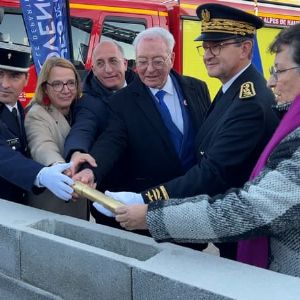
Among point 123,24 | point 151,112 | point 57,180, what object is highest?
point 123,24

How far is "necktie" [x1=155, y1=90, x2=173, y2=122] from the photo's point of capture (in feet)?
8.06

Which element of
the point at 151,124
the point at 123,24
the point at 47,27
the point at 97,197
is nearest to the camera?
the point at 97,197

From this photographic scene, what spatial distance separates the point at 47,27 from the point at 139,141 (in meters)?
2.84

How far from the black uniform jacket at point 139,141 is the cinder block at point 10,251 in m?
0.64

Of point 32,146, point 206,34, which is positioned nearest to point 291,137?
point 206,34

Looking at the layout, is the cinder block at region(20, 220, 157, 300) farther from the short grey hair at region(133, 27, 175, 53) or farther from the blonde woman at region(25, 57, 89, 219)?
the short grey hair at region(133, 27, 175, 53)

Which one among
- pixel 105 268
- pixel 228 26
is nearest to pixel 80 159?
pixel 105 268

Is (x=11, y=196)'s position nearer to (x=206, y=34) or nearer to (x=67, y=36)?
(x=206, y=34)

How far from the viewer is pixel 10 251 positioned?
5.81 ft

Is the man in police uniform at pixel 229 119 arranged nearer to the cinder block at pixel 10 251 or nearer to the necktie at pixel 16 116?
the cinder block at pixel 10 251

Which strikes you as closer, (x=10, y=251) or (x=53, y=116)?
(x=10, y=251)

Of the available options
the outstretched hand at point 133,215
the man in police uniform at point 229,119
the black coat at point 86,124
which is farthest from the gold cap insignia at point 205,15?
the outstretched hand at point 133,215

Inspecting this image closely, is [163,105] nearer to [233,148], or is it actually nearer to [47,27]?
[233,148]

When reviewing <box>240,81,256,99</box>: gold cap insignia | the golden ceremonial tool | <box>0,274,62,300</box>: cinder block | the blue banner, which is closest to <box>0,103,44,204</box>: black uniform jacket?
the golden ceremonial tool
